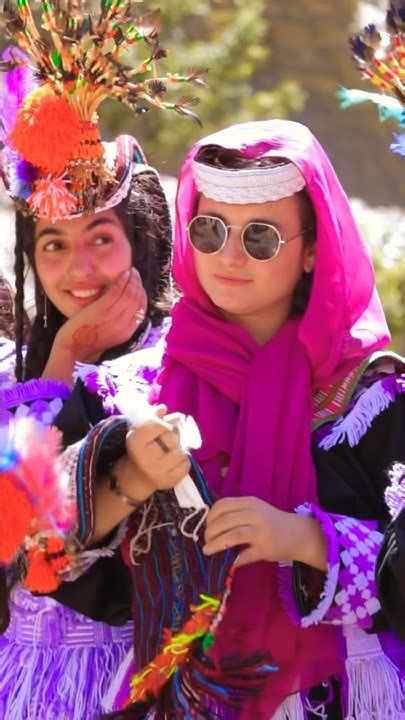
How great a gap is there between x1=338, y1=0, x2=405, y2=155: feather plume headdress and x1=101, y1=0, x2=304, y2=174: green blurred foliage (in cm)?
665

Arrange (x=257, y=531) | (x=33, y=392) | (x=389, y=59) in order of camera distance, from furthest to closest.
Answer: (x=33, y=392) → (x=389, y=59) → (x=257, y=531)

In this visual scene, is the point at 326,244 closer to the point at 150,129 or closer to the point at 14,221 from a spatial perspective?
the point at 14,221

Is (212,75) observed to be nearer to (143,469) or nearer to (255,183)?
(255,183)

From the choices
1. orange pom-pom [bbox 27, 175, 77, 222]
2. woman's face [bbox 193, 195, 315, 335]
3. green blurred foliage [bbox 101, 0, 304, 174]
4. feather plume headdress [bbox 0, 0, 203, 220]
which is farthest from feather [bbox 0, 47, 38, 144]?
green blurred foliage [bbox 101, 0, 304, 174]

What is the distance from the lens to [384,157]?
13.1 metres

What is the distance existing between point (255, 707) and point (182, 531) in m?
0.37

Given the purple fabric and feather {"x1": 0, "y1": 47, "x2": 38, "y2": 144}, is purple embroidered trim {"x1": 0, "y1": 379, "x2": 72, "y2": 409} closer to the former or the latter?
the purple fabric

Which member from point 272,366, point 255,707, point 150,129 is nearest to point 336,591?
point 255,707

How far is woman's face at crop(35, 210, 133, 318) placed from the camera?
314 cm

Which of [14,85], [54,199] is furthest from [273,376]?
[14,85]

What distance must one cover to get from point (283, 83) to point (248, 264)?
10.4 metres

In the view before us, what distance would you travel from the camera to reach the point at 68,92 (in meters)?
3.04

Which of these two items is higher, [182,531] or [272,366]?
[272,366]

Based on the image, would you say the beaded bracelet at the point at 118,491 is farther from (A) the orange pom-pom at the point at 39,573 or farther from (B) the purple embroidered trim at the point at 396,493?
(B) the purple embroidered trim at the point at 396,493
